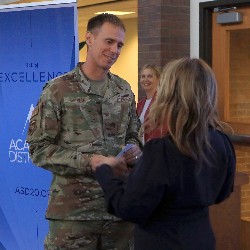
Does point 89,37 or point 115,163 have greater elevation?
point 89,37

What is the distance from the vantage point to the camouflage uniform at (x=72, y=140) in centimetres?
311

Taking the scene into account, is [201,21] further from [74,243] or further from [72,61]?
[74,243]

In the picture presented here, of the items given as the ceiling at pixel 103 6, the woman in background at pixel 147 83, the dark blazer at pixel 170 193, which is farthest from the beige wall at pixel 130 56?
the dark blazer at pixel 170 193

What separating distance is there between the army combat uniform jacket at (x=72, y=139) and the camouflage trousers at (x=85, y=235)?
0.04 meters

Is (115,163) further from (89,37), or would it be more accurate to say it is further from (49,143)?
(89,37)

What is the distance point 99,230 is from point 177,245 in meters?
0.75

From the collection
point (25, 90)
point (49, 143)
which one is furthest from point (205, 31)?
point (49, 143)

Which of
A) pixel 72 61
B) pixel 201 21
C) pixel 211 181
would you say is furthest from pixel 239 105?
pixel 211 181

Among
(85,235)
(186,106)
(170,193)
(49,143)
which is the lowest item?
(85,235)

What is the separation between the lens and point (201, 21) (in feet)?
21.0

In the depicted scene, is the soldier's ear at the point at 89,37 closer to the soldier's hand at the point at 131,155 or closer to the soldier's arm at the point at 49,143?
the soldier's arm at the point at 49,143

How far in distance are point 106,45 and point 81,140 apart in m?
Result: 0.46

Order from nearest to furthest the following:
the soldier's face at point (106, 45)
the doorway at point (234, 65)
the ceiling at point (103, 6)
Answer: the soldier's face at point (106, 45) < the doorway at point (234, 65) < the ceiling at point (103, 6)

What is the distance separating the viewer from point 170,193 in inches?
96.0
